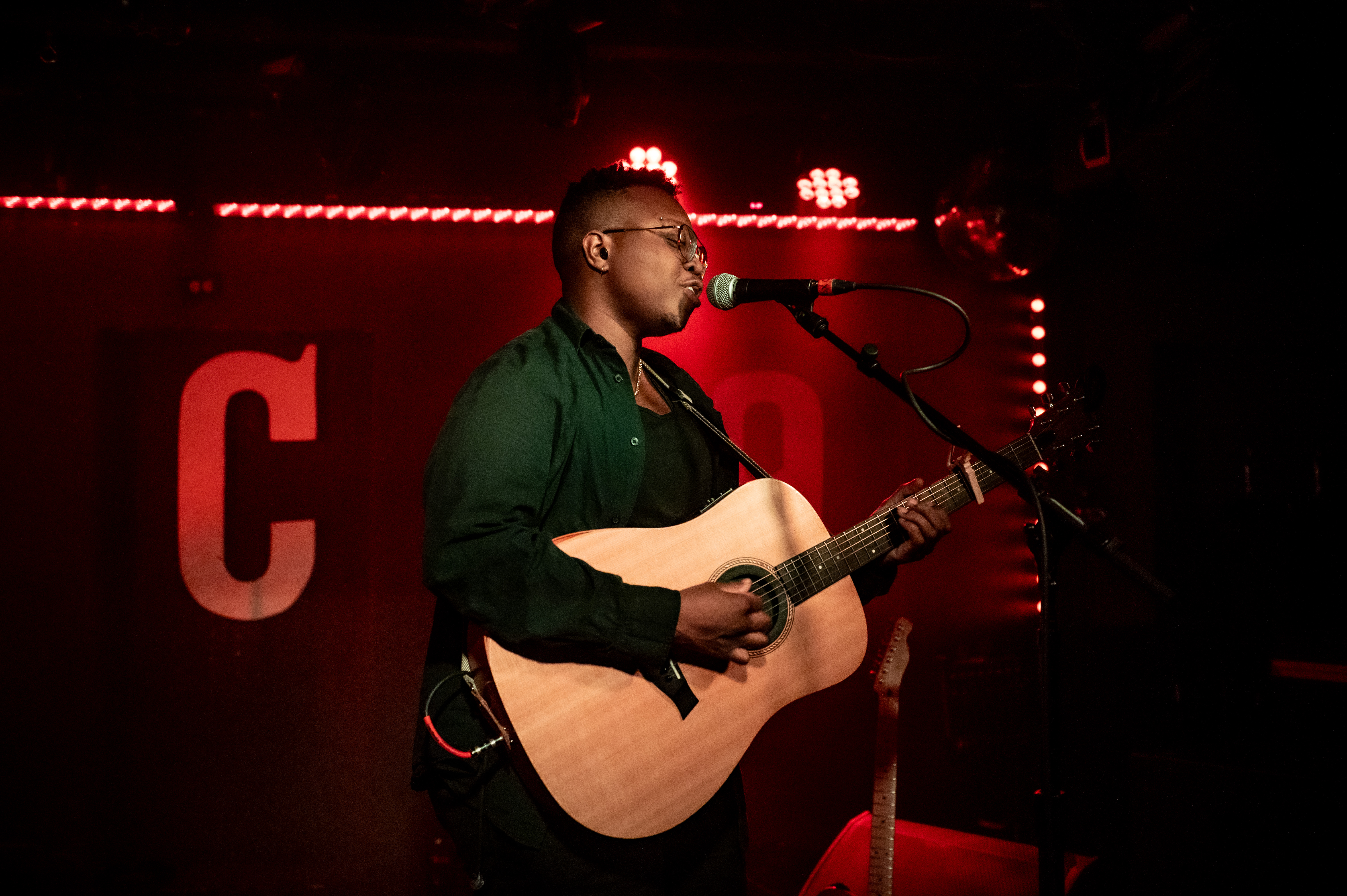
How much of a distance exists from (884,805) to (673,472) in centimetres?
158

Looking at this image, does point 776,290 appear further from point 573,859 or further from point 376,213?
point 376,213

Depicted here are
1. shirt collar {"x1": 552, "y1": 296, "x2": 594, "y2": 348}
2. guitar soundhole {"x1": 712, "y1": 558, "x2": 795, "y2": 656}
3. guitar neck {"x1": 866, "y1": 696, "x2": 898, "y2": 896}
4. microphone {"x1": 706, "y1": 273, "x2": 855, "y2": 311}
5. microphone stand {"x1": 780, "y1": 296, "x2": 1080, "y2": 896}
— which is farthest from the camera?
guitar neck {"x1": 866, "y1": 696, "x2": 898, "y2": 896}

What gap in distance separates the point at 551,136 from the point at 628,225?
275cm

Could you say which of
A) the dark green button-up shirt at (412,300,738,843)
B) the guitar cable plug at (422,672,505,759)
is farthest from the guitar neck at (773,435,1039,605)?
the guitar cable plug at (422,672,505,759)

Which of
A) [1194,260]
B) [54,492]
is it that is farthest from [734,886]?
[54,492]

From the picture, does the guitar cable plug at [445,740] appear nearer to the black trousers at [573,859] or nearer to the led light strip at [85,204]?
the black trousers at [573,859]

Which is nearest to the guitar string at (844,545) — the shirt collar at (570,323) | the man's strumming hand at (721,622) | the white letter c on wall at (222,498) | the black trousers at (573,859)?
the man's strumming hand at (721,622)

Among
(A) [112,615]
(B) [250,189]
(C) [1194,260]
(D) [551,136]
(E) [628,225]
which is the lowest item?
(A) [112,615]

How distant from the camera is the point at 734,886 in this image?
2.23 metres

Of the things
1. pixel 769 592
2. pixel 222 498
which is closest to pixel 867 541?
pixel 769 592

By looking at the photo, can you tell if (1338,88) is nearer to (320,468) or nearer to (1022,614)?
(1022,614)

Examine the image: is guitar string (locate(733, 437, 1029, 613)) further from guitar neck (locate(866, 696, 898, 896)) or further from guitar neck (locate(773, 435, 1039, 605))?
guitar neck (locate(866, 696, 898, 896))

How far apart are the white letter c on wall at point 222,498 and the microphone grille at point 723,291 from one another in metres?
3.44

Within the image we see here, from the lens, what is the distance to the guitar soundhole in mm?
2266
